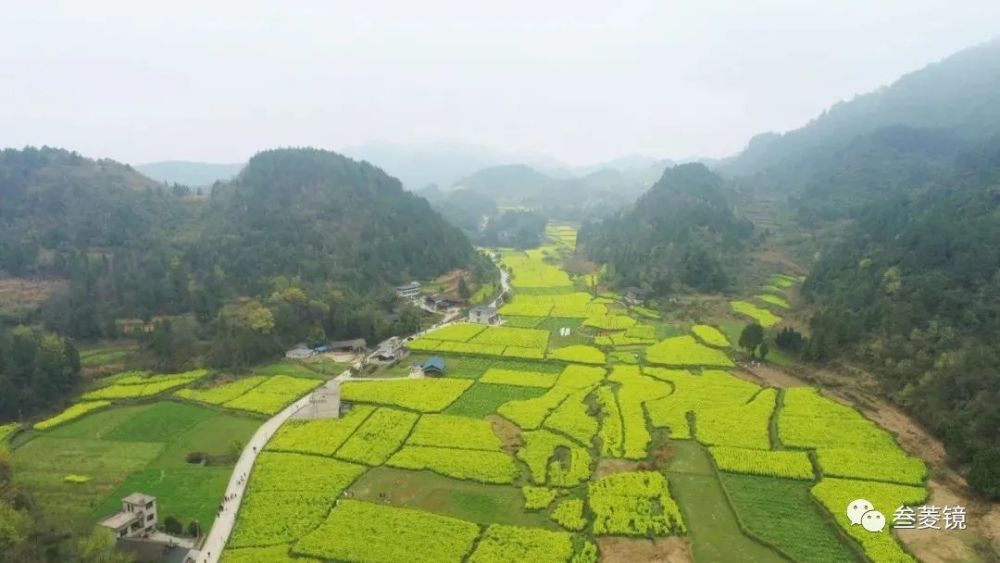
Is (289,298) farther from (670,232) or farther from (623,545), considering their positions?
(670,232)

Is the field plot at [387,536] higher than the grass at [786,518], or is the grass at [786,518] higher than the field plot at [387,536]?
the field plot at [387,536]

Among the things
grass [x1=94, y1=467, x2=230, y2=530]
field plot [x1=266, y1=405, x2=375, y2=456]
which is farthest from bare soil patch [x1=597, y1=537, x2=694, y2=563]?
grass [x1=94, y1=467, x2=230, y2=530]

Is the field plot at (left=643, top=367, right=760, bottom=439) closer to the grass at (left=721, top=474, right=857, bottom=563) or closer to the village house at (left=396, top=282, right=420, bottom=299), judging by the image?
the grass at (left=721, top=474, right=857, bottom=563)

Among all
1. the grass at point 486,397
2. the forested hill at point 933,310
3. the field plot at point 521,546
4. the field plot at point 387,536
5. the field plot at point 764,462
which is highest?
the forested hill at point 933,310

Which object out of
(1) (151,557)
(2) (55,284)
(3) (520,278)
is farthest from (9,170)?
(1) (151,557)

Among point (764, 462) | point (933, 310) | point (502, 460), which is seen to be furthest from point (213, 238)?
point (933, 310)

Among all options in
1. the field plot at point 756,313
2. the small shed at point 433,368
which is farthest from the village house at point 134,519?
the field plot at point 756,313

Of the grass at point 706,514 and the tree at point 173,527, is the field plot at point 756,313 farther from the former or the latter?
the tree at point 173,527
